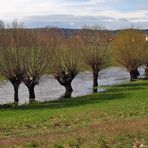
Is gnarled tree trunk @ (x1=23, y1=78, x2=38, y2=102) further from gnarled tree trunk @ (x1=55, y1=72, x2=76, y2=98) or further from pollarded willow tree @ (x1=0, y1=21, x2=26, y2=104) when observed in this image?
gnarled tree trunk @ (x1=55, y1=72, x2=76, y2=98)

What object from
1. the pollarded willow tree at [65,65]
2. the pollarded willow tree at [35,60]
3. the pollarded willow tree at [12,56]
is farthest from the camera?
the pollarded willow tree at [65,65]

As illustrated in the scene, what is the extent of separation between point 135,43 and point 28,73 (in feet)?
94.9

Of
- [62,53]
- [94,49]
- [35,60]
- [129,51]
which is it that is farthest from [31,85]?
[129,51]

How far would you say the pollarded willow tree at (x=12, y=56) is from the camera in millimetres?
43781

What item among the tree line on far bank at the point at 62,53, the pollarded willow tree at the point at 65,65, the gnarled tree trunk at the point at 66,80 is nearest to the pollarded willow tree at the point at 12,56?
the tree line on far bank at the point at 62,53

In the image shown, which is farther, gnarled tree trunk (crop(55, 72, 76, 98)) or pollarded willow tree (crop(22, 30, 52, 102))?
gnarled tree trunk (crop(55, 72, 76, 98))

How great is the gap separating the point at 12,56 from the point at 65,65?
33.4ft

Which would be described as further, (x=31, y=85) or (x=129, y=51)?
(x=129, y=51)

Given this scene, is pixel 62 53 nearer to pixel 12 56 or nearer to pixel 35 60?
pixel 35 60

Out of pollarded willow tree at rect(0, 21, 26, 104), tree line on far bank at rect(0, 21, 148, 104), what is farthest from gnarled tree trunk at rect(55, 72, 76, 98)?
pollarded willow tree at rect(0, 21, 26, 104)

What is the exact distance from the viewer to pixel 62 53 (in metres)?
54.7

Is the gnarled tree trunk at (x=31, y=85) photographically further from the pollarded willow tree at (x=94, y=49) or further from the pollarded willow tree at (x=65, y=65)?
the pollarded willow tree at (x=94, y=49)

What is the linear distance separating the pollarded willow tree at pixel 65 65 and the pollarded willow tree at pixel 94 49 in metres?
2.11

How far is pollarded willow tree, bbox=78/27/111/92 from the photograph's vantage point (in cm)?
5934
